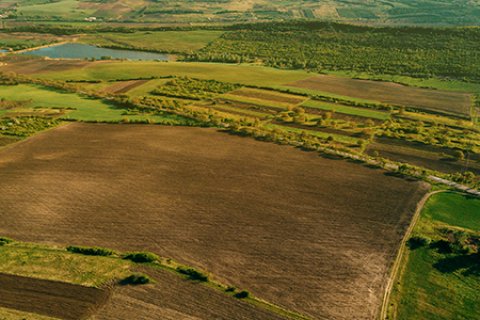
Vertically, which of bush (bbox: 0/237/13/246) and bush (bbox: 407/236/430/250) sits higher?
bush (bbox: 407/236/430/250)

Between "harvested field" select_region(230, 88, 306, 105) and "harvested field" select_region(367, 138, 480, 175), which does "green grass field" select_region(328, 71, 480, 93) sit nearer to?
"harvested field" select_region(230, 88, 306, 105)

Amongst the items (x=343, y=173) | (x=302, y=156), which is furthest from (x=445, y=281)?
(x=302, y=156)

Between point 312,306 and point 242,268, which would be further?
point 242,268

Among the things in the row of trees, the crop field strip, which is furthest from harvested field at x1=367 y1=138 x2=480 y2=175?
the row of trees

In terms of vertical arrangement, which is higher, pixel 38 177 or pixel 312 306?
pixel 38 177

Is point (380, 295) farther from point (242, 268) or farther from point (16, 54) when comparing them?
point (16, 54)
